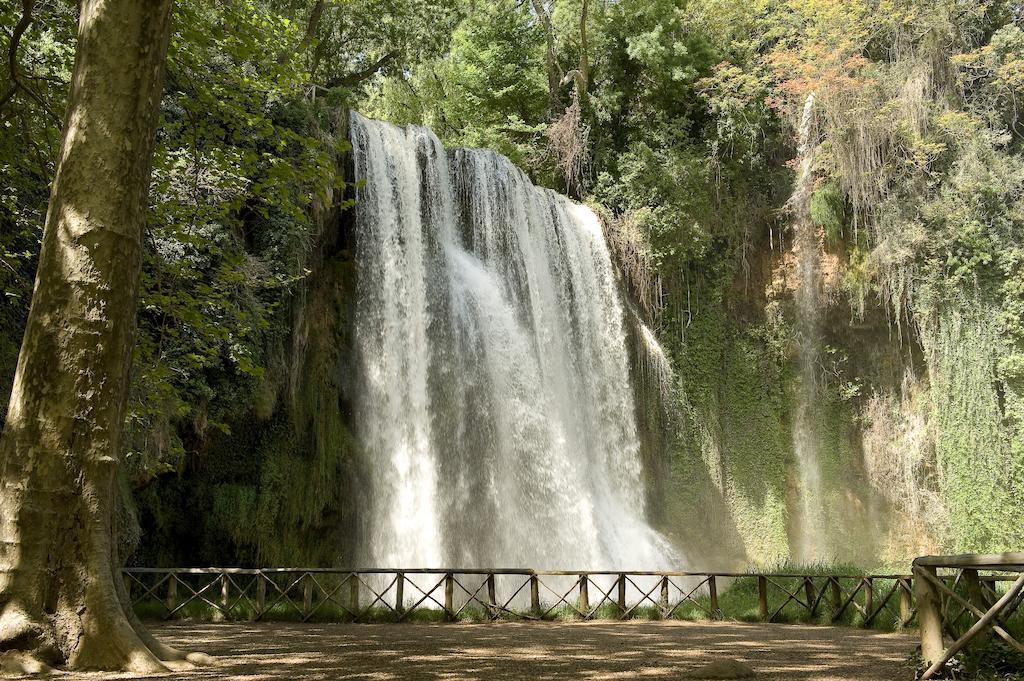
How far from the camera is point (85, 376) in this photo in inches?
217

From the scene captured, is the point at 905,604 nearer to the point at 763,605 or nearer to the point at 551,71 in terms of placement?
the point at 763,605

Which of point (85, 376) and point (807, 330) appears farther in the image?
point (807, 330)

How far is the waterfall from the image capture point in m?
20.0

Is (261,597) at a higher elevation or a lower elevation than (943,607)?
lower

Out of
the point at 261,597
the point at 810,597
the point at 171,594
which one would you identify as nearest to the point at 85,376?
the point at 261,597

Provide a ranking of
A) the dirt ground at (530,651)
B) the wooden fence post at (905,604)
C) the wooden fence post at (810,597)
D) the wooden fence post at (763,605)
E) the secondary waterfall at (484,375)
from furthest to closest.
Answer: the secondary waterfall at (484,375) → the wooden fence post at (763,605) → the wooden fence post at (810,597) → the wooden fence post at (905,604) → the dirt ground at (530,651)

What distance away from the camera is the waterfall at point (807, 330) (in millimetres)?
20031

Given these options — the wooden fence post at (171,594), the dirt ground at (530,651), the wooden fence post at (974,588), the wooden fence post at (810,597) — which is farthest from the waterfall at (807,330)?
the wooden fence post at (974,588)

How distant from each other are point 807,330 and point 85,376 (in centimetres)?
1778

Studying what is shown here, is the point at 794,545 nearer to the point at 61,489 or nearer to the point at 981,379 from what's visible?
the point at 981,379

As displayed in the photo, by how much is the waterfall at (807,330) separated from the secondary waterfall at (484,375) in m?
4.19

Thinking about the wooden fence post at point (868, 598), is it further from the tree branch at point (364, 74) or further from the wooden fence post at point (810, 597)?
the tree branch at point (364, 74)

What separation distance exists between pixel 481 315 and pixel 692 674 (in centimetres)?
1141

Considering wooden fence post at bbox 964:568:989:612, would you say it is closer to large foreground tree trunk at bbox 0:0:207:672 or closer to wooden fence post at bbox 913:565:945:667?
wooden fence post at bbox 913:565:945:667
